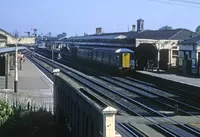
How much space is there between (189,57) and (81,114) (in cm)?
2851

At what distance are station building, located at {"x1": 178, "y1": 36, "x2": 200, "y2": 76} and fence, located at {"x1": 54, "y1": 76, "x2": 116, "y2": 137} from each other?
22.1 meters

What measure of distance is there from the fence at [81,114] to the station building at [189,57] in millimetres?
22125

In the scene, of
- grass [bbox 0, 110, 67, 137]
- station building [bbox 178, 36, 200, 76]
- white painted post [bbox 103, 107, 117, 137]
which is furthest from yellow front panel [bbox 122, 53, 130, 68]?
white painted post [bbox 103, 107, 117, 137]

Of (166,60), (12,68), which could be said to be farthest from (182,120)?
(12,68)

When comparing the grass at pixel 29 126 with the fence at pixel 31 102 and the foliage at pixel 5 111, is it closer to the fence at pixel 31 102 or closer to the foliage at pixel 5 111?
the foliage at pixel 5 111

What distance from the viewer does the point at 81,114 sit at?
9125 mm

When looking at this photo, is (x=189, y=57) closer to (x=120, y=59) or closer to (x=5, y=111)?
(x=120, y=59)

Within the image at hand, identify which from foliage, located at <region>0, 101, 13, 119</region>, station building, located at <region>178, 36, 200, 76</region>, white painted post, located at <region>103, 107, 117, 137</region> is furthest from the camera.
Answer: station building, located at <region>178, 36, 200, 76</region>

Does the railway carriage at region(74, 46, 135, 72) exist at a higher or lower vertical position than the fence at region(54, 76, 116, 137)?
higher

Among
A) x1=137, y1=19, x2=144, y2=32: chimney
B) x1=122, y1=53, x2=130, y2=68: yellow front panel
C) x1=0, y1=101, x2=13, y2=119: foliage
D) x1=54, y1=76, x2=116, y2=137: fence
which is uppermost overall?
x1=137, y1=19, x2=144, y2=32: chimney

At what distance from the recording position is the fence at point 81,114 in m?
6.34

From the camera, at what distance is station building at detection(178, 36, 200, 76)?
34.6 meters

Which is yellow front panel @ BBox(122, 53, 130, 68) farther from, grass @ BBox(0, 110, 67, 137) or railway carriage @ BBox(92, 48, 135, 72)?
grass @ BBox(0, 110, 67, 137)

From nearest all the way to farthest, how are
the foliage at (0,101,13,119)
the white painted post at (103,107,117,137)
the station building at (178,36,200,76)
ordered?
1. the white painted post at (103,107,117,137)
2. the foliage at (0,101,13,119)
3. the station building at (178,36,200,76)
